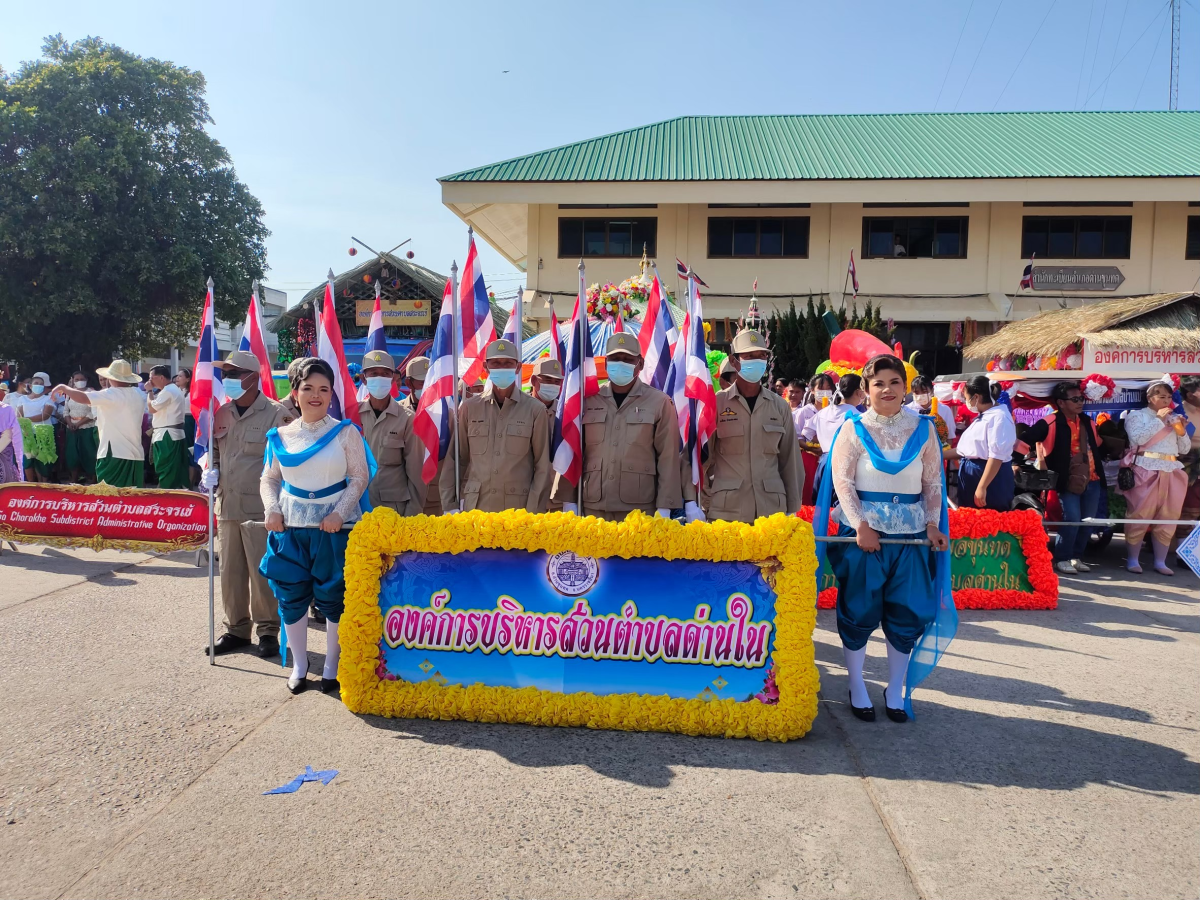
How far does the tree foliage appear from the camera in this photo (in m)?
22.0

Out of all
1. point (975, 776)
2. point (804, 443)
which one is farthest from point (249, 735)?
point (804, 443)

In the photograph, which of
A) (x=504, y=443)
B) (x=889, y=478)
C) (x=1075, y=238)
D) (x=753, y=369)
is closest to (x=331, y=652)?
(x=504, y=443)

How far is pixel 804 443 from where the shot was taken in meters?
8.27

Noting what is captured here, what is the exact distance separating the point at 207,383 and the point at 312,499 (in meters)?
1.67

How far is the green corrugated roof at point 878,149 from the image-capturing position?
18.6 meters

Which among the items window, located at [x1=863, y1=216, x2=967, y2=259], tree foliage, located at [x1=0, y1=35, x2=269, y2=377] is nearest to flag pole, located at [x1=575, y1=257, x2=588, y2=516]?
window, located at [x1=863, y1=216, x2=967, y2=259]

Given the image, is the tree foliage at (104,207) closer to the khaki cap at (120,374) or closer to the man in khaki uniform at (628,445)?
the khaki cap at (120,374)

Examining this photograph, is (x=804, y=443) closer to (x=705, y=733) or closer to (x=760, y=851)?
(x=705, y=733)

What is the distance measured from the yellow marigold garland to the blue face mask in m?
1.34

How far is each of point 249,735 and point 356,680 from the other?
557 mm

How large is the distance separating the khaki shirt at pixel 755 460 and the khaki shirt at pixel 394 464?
86.2 inches

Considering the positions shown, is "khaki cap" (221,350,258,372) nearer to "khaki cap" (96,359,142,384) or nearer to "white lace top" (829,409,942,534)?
"white lace top" (829,409,942,534)

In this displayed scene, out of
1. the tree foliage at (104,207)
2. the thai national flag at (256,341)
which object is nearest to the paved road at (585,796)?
the thai national flag at (256,341)

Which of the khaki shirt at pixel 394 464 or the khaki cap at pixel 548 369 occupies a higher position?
the khaki cap at pixel 548 369
